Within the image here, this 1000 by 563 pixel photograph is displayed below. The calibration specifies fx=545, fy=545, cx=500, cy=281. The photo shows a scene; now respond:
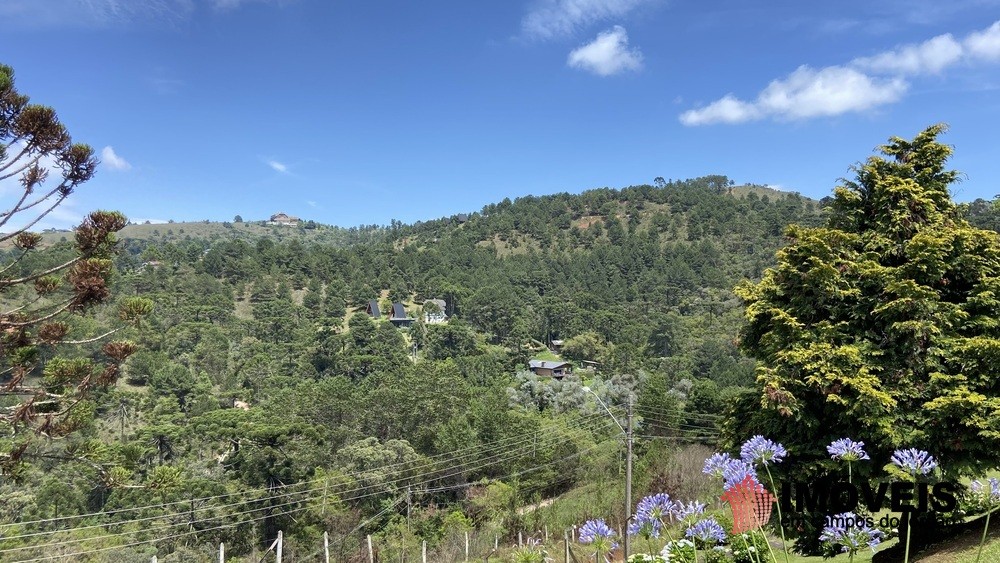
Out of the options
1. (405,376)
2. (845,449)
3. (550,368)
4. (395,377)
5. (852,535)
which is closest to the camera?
(852,535)

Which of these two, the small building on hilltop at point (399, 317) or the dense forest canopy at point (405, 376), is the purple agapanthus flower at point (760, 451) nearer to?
the dense forest canopy at point (405, 376)

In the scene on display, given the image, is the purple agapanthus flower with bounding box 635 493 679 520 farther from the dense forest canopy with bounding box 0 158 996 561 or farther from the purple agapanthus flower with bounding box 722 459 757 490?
the dense forest canopy with bounding box 0 158 996 561

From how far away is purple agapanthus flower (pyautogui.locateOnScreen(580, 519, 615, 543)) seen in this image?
2.22 meters

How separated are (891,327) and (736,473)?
730 centimetres

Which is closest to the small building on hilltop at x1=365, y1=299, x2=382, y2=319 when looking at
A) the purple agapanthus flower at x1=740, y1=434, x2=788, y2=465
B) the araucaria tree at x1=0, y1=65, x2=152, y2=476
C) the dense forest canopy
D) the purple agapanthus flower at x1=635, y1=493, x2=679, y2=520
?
the dense forest canopy

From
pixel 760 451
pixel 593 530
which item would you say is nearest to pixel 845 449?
pixel 760 451

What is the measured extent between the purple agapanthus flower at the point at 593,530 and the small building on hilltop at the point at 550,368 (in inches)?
2363

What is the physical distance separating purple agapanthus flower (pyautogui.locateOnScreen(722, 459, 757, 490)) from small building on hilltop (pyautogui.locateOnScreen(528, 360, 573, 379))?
60351mm

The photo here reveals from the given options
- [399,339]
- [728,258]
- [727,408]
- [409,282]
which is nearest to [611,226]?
[728,258]

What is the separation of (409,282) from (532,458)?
75.9 meters

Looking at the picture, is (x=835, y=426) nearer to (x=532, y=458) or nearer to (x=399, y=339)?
(x=532, y=458)

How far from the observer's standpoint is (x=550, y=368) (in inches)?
2490

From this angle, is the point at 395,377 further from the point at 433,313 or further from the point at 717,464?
the point at 717,464

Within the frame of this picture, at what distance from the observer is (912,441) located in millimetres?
7145
